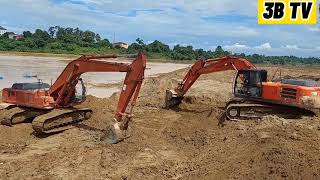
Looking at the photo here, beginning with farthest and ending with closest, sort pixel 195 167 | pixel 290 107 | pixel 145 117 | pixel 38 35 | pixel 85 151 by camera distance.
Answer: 1. pixel 38 35
2. pixel 145 117
3. pixel 290 107
4. pixel 85 151
5. pixel 195 167

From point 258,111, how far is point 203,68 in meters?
3.73

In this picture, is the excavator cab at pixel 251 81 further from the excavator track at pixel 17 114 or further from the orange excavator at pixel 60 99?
the excavator track at pixel 17 114

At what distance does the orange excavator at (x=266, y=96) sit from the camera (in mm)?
16422

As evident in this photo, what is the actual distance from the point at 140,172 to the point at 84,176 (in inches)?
52.9

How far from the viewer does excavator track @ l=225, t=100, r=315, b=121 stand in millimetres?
17469

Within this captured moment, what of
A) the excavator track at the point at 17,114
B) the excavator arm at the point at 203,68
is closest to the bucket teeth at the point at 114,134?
the excavator track at the point at 17,114

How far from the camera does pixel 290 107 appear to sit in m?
17.4

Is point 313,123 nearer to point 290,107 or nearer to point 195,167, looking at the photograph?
point 290,107

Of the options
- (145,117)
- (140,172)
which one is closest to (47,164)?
(140,172)

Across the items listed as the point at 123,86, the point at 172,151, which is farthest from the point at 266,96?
the point at 123,86

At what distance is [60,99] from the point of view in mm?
16969

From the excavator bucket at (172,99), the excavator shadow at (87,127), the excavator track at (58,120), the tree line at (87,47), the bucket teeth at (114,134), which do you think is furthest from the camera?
the tree line at (87,47)

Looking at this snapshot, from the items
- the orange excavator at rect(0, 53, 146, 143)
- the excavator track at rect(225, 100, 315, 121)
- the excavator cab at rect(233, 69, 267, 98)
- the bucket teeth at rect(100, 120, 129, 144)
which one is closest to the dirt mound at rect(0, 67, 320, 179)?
the bucket teeth at rect(100, 120, 129, 144)

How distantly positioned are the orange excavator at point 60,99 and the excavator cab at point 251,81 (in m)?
4.27
